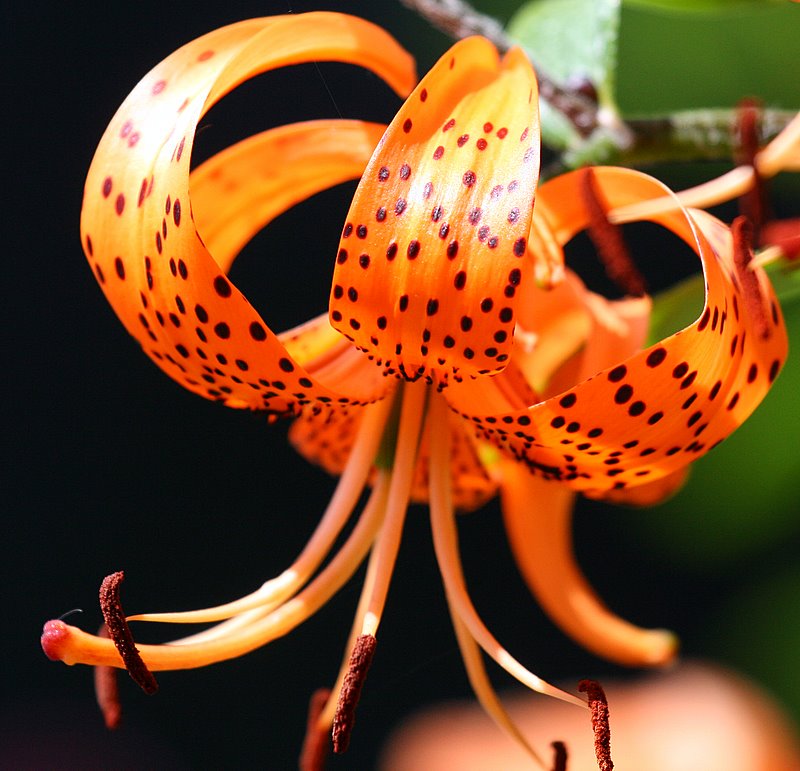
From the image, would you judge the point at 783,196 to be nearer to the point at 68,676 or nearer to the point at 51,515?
the point at 51,515

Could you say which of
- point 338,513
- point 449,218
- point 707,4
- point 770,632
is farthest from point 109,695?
point 770,632

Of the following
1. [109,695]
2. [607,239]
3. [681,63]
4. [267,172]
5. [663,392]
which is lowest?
[109,695]

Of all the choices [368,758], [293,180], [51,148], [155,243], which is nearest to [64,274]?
[51,148]

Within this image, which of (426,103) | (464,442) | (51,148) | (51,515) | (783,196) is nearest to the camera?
(426,103)

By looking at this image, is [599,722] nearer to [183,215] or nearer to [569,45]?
[183,215]

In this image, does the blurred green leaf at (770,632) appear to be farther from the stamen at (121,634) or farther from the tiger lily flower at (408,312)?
the stamen at (121,634)

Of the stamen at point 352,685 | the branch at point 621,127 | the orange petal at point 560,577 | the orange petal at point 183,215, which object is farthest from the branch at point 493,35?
Result: the stamen at point 352,685

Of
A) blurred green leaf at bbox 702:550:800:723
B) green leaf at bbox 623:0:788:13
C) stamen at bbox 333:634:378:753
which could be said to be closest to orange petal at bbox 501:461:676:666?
stamen at bbox 333:634:378:753
